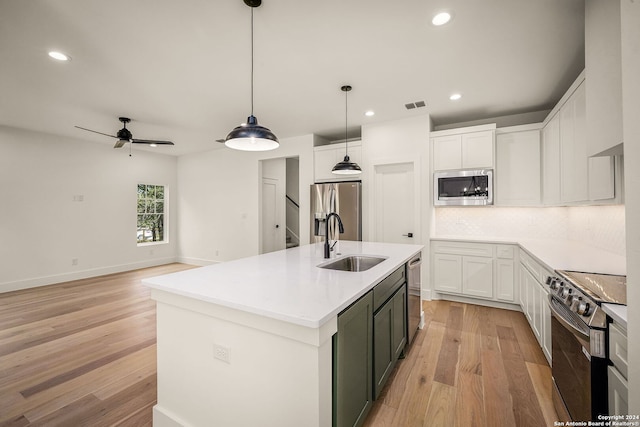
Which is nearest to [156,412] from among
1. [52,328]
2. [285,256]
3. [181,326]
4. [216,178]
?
[181,326]

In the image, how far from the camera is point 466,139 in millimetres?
3859

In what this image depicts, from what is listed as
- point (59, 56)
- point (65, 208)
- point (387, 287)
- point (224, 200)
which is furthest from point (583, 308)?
point (65, 208)

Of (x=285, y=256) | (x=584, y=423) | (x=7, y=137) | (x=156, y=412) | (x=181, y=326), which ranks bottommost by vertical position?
(x=156, y=412)

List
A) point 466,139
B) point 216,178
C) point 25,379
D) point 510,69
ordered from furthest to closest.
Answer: point 216,178 < point 466,139 < point 510,69 < point 25,379

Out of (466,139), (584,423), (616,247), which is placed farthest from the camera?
(466,139)

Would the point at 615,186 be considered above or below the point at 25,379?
above

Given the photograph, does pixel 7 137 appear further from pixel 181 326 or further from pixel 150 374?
pixel 181 326

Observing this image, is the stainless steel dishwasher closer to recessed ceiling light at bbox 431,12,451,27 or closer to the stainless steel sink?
the stainless steel sink

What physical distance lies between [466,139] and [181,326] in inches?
162

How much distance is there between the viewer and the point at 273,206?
6.28 m

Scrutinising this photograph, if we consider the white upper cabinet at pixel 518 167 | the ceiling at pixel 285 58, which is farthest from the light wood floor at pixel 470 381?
the ceiling at pixel 285 58

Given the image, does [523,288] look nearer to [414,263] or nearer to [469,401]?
[414,263]

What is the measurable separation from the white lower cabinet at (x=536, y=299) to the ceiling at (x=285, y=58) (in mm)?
1979

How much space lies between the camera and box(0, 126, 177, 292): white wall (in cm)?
457
